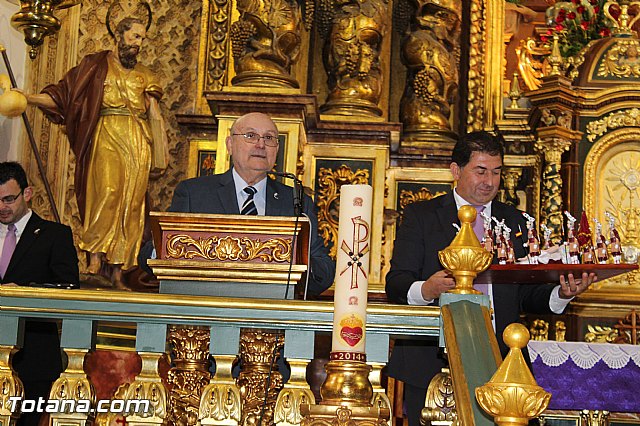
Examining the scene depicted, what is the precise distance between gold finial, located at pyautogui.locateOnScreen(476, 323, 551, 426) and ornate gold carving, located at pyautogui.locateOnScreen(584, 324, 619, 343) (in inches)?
187

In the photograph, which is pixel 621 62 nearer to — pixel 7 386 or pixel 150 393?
pixel 150 393

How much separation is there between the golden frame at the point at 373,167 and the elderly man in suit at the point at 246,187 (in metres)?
2.86

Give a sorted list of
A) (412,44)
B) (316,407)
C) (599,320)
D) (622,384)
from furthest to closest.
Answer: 1. (412,44)
2. (599,320)
3. (622,384)
4. (316,407)

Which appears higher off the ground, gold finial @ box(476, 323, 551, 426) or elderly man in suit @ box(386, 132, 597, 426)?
elderly man in suit @ box(386, 132, 597, 426)

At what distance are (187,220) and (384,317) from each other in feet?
2.26

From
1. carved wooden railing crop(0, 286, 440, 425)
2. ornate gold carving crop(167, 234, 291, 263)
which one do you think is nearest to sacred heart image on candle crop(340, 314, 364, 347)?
carved wooden railing crop(0, 286, 440, 425)

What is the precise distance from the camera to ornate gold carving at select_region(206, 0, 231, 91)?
7742 mm

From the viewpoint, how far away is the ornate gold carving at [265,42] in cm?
700

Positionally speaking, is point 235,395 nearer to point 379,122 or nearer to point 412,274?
point 412,274

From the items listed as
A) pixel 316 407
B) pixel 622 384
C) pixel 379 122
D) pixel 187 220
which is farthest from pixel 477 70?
pixel 316 407

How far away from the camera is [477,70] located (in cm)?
774

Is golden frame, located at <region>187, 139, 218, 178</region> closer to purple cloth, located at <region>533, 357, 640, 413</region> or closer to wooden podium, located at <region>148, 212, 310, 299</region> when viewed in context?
purple cloth, located at <region>533, 357, 640, 413</region>

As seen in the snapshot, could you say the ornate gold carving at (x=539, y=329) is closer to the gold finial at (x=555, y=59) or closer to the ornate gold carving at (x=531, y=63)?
the gold finial at (x=555, y=59)

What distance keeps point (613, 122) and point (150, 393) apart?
4917 millimetres
